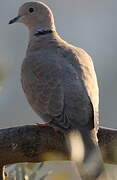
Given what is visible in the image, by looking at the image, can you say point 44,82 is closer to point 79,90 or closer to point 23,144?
point 79,90

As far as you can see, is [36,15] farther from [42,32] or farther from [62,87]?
[62,87]

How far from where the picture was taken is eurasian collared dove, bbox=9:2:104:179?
2416 mm

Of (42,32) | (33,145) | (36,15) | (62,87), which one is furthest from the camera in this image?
(36,15)

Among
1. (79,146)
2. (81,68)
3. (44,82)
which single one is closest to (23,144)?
(79,146)

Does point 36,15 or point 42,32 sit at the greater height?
point 36,15

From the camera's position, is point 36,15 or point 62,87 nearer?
point 62,87

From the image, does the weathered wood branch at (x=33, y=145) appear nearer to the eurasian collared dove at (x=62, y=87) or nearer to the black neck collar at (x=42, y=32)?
the eurasian collared dove at (x=62, y=87)

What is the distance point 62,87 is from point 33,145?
0.58 meters

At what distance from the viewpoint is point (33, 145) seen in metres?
2.11

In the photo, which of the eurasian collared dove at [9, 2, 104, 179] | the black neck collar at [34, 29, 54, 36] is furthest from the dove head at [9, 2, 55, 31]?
the eurasian collared dove at [9, 2, 104, 179]

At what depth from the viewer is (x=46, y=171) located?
184 centimetres

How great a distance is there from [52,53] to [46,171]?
4.26ft

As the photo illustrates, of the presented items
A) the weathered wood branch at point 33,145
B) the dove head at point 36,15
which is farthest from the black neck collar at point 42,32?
the weathered wood branch at point 33,145

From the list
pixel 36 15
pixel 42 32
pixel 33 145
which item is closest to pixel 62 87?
pixel 33 145
